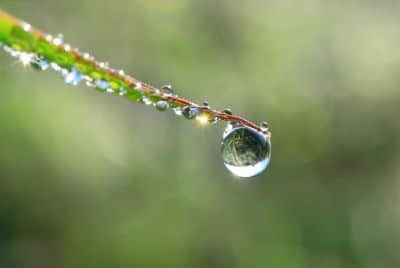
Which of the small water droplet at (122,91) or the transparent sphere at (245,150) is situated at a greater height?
the transparent sphere at (245,150)

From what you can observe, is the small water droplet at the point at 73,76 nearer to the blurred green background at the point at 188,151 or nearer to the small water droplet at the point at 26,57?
the small water droplet at the point at 26,57

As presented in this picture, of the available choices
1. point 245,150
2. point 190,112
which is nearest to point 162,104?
point 190,112

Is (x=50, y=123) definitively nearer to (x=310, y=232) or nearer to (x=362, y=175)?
(x=310, y=232)

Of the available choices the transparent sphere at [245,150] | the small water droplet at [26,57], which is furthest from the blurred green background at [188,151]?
the small water droplet at [26,57]

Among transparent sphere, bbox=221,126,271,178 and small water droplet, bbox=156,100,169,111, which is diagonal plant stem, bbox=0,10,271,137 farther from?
transparent sphere, bbox=221,126,271,178

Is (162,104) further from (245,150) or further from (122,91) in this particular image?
(245,150)

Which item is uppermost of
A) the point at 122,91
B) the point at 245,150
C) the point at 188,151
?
the point at 188,151
